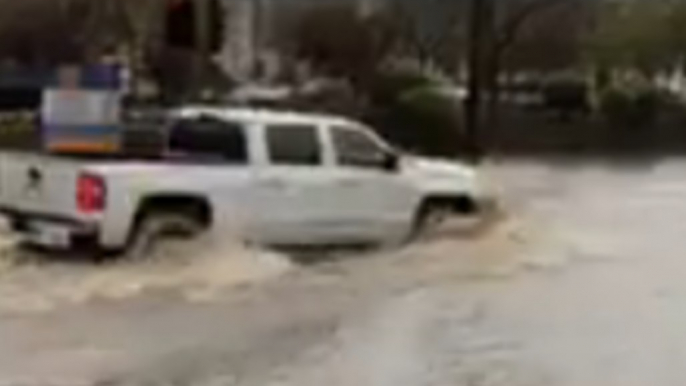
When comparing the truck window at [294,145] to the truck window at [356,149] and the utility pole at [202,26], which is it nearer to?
the truck window at [356,149]

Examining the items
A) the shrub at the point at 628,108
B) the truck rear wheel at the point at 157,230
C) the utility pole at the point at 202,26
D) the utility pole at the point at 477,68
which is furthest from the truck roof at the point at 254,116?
the shrub at the point at 628,108

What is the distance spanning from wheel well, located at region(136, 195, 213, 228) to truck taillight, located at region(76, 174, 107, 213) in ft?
1.58

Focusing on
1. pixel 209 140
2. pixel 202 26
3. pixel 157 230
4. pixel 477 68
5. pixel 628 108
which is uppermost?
pixel 202 26

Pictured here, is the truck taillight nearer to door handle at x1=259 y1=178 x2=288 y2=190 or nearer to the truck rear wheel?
the truck rear wheel

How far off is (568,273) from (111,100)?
5002 mm

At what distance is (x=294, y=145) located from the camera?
1742 centimetres

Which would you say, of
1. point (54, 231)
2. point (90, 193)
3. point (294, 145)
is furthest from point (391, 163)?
point (54, 231)

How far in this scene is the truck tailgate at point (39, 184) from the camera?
15.9 meters

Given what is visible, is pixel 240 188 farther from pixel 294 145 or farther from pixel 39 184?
pixel 39 184

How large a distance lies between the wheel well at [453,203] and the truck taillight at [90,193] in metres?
3.97

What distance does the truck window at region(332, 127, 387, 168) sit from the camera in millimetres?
Answer: 17734

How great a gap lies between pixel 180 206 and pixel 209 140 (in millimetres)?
909

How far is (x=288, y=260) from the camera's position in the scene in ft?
57.7

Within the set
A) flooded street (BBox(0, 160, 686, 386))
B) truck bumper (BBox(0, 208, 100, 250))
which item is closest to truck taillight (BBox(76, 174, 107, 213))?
truck bumper (BBox(0, 208, 100, 250))
